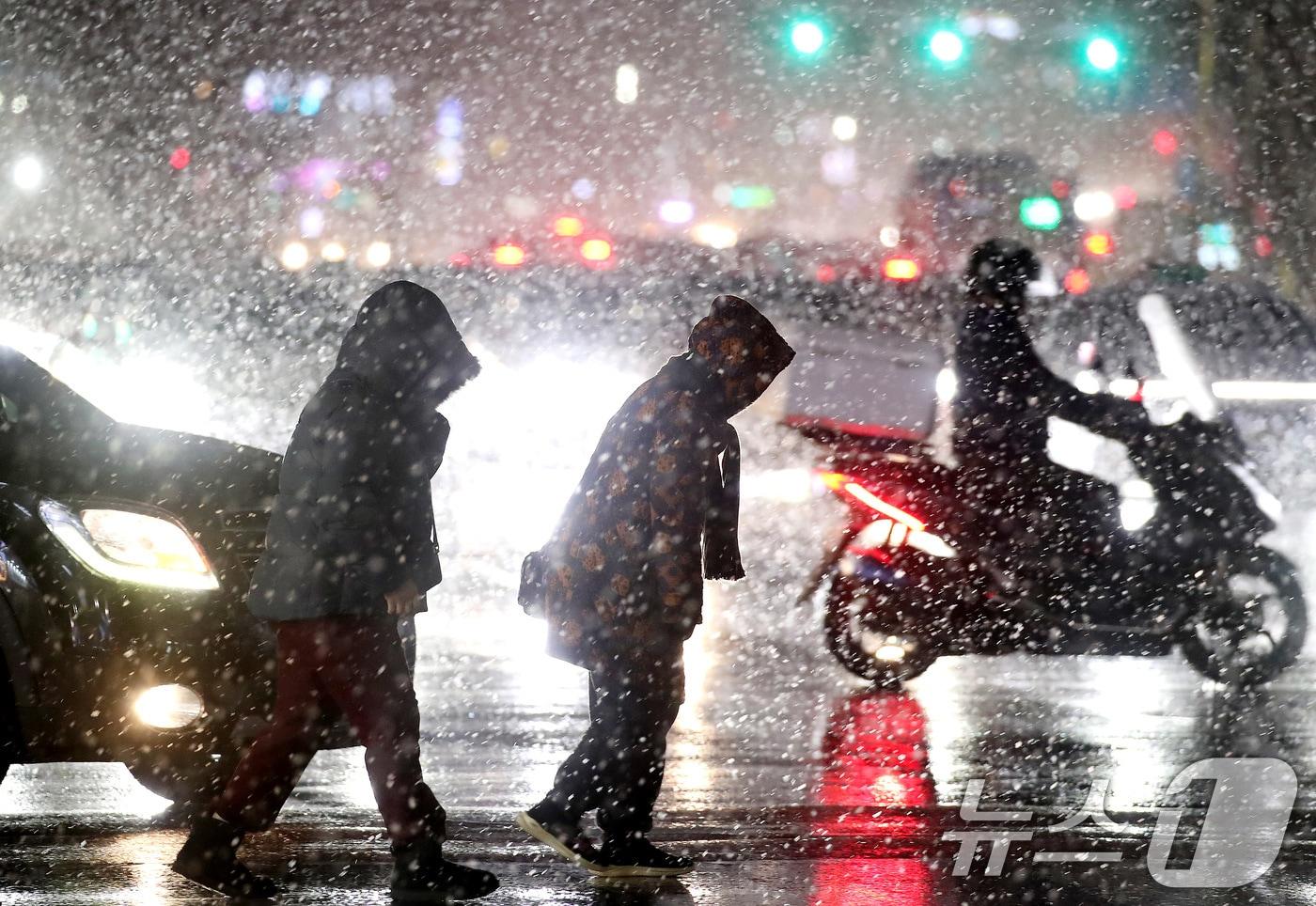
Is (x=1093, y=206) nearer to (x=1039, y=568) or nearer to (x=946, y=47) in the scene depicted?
(x=946, y=47)

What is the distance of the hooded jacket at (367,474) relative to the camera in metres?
4.60

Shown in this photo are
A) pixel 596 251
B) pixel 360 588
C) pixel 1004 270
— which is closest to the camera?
pixel 360 588

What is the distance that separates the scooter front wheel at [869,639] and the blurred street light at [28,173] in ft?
175

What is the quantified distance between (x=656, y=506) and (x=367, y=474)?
2.74 feet

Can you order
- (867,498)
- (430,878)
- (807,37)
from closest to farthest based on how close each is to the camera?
(430,878) < (867,498) < (807,37)

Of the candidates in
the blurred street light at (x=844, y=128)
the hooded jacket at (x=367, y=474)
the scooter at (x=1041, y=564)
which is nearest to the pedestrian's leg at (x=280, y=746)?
the hooded jacket at (x=367, y=474)

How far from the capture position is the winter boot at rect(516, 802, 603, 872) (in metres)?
5.06

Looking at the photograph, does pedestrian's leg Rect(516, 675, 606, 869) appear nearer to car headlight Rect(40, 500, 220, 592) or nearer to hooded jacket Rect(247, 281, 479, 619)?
hooded jacket Rect(247, 281, 479, 619)

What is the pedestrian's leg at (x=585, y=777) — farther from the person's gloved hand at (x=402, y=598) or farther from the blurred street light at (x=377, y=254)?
the blurred street light at (x=377, y=254)

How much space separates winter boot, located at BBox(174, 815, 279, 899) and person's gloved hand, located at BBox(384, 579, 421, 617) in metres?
0.72

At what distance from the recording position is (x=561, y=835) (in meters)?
5.09

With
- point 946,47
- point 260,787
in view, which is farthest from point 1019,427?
point 946,47

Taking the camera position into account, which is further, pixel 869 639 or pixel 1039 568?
pixel 869 639

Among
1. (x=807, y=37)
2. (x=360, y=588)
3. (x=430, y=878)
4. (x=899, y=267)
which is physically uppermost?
(x=807, y=37)
